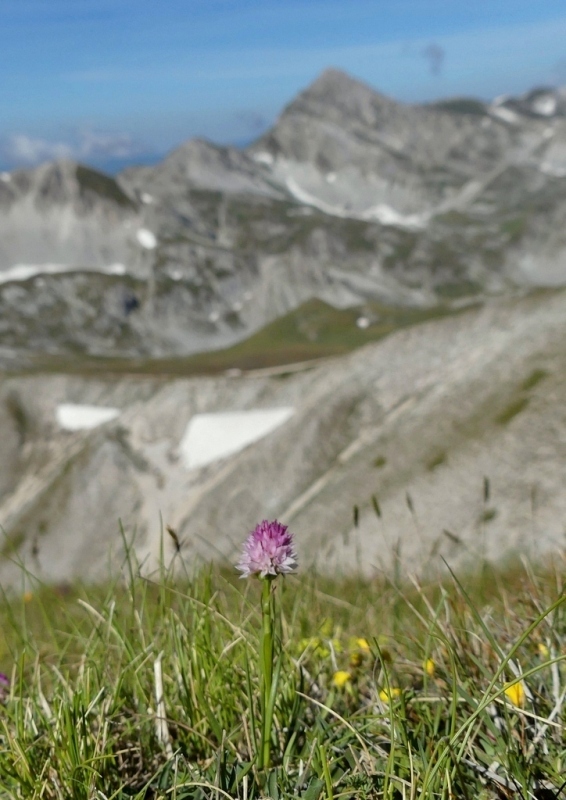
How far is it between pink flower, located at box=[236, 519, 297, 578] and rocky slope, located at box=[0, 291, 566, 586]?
65.8 inches

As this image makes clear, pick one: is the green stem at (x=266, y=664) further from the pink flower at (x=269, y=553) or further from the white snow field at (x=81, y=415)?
the white snow field at (x=81, y=415)

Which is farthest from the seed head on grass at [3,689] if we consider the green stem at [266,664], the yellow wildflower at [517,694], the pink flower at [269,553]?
the yellow wildflower at [517,694]

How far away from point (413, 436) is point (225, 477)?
22.4 metres

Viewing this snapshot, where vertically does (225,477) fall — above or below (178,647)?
below

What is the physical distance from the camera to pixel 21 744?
137 inches

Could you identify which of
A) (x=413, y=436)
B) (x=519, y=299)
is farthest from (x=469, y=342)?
(x=413, y=436)

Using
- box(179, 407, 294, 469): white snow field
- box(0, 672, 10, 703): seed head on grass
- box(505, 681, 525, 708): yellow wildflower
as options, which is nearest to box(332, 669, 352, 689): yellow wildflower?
box(505, 681, 525, 708): yellow wildflower

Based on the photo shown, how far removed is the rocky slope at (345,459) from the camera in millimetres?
36688

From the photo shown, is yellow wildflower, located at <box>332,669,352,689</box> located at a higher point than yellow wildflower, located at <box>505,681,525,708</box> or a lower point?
lower

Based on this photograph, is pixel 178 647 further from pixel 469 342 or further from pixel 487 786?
pixel 469 342

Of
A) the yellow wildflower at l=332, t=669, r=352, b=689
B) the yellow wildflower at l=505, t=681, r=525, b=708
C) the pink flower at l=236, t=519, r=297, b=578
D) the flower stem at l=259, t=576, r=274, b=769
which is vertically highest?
the pink flower at l=236, t=519, r=297, b=578

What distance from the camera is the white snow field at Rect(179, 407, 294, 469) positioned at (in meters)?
80.3

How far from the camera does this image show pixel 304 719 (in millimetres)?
3891

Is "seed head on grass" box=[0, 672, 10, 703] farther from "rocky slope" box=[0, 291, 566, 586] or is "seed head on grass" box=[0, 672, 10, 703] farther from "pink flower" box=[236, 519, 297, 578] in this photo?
"pink flower" box=[236, 519, 297, 578]
